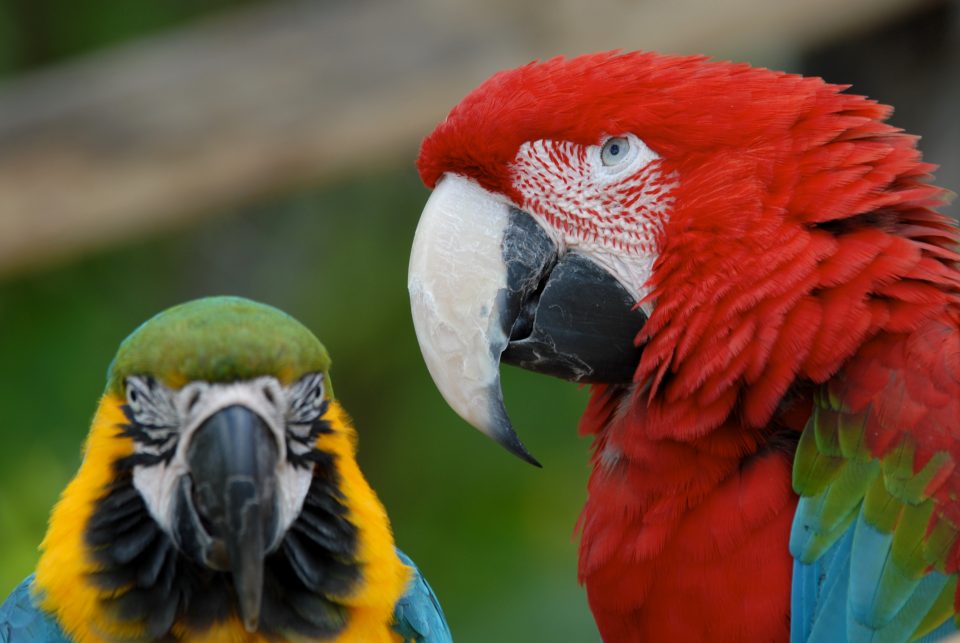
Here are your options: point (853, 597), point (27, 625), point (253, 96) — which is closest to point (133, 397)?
point (27, 625)

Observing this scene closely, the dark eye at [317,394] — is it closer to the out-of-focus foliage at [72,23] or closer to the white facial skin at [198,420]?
the white facial skin at [198,420]

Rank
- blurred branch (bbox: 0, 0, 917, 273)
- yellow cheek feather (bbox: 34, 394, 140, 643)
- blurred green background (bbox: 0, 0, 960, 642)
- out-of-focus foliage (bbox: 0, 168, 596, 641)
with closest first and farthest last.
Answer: yellow cheek feather (bbox: 34, 394, 140, 643) < blurred branch (bbox: 0, 0, 917, 273) < blurred green background (bbox: 0, 0, 960, 642) < out-of-focus foliage (bbox: 0, 168, 596, 641)

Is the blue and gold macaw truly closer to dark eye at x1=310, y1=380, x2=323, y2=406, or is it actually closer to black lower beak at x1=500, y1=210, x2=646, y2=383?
dark eye at x1=310, y1=380, x2=323, y2=406

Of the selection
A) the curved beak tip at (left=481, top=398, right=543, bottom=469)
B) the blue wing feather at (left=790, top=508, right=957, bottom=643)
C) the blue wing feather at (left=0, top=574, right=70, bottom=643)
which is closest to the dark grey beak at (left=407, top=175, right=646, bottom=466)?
the curved beak tip at (left=481, top=398, right=543, bottom=469)

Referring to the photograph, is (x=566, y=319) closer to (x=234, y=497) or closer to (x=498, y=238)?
(x=498, y=238)

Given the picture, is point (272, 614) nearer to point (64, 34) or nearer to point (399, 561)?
point (399, 561)

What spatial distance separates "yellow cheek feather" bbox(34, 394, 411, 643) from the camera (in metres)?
1.70

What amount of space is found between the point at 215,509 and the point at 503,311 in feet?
1.71

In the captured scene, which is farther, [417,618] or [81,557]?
[417,618]

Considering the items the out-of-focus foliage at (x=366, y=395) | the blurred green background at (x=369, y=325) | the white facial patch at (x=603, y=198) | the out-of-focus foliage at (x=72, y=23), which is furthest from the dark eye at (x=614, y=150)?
the out-of-focus foliage at (x=72, y=23)

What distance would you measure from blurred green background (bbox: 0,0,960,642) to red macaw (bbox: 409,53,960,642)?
1.21 meters

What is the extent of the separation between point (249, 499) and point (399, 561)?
15.2 inches

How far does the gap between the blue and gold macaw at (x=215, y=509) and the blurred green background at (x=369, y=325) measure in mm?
1300

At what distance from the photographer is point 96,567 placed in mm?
1707
